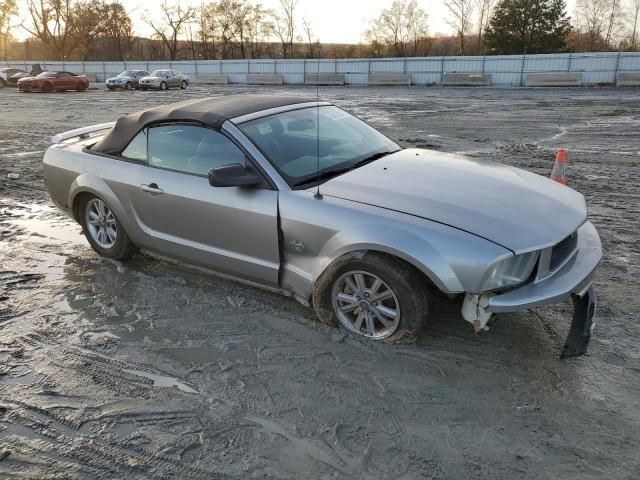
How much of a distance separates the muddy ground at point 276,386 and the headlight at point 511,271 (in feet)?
1.97

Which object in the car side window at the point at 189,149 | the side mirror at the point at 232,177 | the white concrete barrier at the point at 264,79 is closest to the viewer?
the side mirror at the point at 232,177

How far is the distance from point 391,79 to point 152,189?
32809mm

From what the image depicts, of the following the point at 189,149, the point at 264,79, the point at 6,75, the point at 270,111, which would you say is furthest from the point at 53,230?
the point at 6,75

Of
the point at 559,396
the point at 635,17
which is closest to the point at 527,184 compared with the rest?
the point at 559,396

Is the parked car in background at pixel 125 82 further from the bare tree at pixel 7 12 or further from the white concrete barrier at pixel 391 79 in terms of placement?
the bare tree at pixel 7 12

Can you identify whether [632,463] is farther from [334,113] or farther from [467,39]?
[467,39]

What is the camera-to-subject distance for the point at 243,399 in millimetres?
3180

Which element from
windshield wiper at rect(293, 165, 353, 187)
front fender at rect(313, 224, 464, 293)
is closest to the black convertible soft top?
windshield wiper at rect(293, 165, 353, 187)

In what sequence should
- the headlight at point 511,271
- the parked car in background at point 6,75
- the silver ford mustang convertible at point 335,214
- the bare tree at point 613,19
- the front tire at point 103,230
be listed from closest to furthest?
the headlight at point 511,271
the silver ford mustang convertible at point 335,214
the front tire at point 103,230
the parked car in background at point 6,75
the bare tree at point 613,19

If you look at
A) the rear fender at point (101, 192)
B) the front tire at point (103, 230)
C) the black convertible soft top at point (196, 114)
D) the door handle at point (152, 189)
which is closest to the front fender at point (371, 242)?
the black convertible soft top at point (196, 114)

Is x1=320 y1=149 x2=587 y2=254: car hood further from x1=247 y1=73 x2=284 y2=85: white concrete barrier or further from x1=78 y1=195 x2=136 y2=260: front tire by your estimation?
x1=247 y1=73 x2=284 y2=85: white concrete barrier

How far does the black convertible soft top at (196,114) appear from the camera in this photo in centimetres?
427

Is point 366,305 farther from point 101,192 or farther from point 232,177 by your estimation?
point 101,192

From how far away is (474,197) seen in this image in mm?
3613
